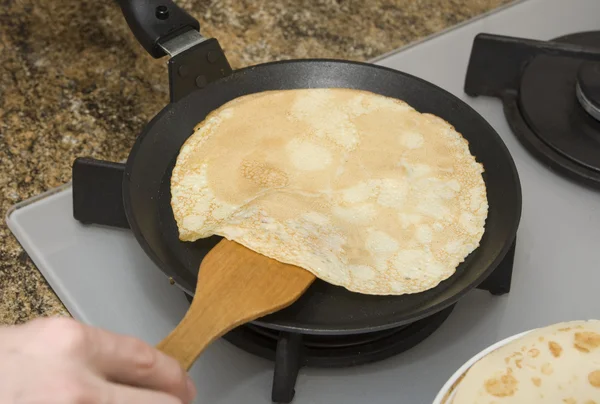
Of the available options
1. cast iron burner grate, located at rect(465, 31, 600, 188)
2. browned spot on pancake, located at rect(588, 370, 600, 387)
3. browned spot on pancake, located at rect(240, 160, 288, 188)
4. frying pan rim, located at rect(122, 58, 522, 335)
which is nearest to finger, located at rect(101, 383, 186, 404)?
frying pan rim, located at rect(122, 58, 522, 335)

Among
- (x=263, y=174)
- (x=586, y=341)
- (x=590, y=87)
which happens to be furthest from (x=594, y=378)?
(x=590, y=87)

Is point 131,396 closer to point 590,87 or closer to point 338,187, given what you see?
point 338,187

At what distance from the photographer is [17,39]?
4.10 feet

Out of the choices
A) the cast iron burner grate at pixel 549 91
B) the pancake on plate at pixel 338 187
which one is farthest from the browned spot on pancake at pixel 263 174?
the cast iron burner grate at pixel 549 91

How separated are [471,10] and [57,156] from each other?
Result: 32.1 inches

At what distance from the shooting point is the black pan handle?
1010 millimetres

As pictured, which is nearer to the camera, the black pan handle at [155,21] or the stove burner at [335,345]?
the stove burner at [335,345]

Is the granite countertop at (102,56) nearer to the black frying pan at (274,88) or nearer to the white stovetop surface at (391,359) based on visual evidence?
the white stovetop surface at (391,359)

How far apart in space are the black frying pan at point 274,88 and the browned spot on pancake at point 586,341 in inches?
6.4

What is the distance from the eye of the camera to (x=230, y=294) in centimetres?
73

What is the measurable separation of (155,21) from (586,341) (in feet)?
2.31

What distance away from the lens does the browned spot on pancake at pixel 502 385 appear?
1.87 feet

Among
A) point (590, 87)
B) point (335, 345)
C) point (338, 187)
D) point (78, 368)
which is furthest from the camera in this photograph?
point (590, 87)

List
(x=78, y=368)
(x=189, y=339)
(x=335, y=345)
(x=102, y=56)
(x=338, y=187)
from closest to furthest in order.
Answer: (x=78, y=368) < (x=189, y=339) < (x=335, y=345) < (x=338, y=187) < (x=102, y=56)
